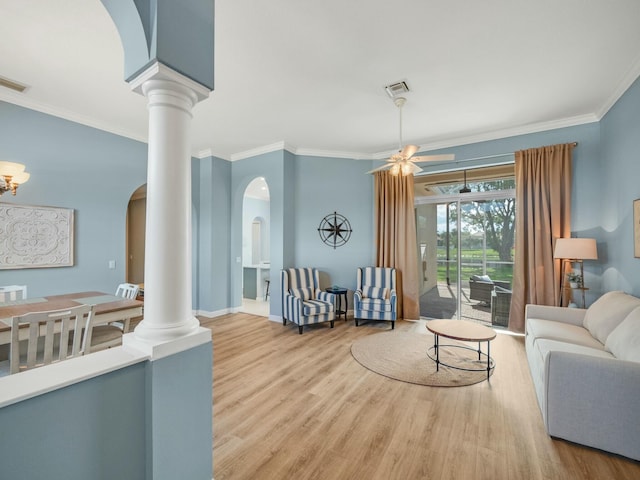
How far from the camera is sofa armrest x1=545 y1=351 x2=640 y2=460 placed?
1.82 m

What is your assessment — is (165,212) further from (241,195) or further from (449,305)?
(449,305)

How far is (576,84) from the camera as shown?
3117 mm

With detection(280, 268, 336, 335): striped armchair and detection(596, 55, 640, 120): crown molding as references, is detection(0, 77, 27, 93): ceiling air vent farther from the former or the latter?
detection(596, 55, 640, 120): crown molding

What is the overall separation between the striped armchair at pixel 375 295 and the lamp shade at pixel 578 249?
2.24 metres

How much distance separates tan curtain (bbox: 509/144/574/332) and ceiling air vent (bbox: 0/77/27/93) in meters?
6.33

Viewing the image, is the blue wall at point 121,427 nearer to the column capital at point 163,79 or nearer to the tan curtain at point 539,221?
the column capital at point 163,79

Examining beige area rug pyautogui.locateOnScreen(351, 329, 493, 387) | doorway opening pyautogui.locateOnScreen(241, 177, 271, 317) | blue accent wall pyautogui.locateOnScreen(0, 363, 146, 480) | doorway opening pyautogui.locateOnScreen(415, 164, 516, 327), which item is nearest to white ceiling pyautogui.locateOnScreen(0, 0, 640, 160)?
doorway opening pyautogui.locateOnScreen(415, 164, 516, 327)

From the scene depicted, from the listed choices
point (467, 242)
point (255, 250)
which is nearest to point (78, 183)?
point (255, 250)

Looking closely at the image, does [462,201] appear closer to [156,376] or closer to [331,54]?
[331,54]

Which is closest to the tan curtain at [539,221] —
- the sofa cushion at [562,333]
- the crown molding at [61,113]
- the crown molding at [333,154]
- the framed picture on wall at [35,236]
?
the sofa cushion at [562,333]

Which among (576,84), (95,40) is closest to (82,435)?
(95,40)

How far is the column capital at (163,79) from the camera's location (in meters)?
1.37

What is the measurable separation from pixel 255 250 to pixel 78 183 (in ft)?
17.9

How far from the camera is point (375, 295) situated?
491 centimetres
